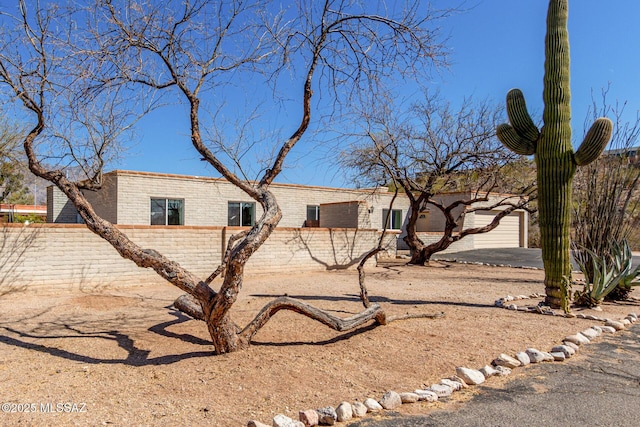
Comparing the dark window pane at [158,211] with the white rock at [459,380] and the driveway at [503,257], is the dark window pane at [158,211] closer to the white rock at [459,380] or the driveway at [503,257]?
the driveway at [503,257]

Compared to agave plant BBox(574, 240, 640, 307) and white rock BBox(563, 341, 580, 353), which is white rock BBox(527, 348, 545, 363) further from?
agave plant BBox(574, 240, 640, 307)

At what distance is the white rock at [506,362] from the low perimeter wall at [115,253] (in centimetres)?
872

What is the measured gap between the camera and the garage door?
2434 cm

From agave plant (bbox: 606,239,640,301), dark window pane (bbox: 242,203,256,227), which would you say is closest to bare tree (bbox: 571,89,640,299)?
agave plant (bbox: 606,239,640,301)

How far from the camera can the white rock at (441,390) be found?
12.7ft

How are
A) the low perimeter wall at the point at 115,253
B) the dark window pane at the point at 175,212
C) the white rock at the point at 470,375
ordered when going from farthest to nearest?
the dark window pane at the point at 175,212 < the low perimeter wall at the point at 115,253 < the white rock at the point at 470,375

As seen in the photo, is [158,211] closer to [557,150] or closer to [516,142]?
[516,142]

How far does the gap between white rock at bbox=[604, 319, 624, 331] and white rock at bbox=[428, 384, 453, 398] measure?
4036 millimetres

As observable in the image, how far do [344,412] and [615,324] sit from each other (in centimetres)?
523

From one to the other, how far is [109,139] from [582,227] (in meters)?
10.9

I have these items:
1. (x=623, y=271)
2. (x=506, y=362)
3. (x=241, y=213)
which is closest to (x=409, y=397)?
(x=506, y=362)

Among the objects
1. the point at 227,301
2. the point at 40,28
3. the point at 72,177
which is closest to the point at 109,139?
the point at 72,177

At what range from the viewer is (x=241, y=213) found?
1989cm

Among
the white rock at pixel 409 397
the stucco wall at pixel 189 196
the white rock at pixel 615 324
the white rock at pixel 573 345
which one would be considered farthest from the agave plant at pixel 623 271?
the stucco wall at pixel 189 196
